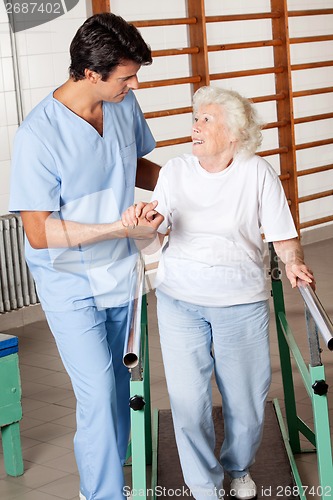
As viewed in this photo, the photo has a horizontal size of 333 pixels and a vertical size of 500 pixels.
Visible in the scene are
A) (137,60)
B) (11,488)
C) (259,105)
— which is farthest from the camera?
(259,105)

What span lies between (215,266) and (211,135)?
0.36 meters

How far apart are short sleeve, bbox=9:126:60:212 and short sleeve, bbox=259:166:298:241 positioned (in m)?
0.57

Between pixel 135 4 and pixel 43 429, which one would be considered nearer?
pixel 43 429

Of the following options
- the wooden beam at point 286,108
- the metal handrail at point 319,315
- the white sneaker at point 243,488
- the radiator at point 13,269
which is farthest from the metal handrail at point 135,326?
the wooden beam at point 286,108

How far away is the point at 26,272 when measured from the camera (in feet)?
17.5

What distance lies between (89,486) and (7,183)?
305 cm

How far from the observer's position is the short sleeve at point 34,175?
7.99 feet

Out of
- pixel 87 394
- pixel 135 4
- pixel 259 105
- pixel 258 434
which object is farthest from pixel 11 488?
pixel 259 105

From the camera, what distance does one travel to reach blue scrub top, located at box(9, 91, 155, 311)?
245 cm

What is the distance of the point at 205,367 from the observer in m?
2.50

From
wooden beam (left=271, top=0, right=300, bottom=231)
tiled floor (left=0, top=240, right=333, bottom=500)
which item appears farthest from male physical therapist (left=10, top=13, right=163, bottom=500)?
wooden beam (left=271, top=0, right=300, bottom=231)

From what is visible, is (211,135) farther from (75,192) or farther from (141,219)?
(75,192)

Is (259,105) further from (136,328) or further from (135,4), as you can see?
(136,328)

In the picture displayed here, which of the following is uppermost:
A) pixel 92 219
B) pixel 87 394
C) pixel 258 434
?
pixel 92 219
